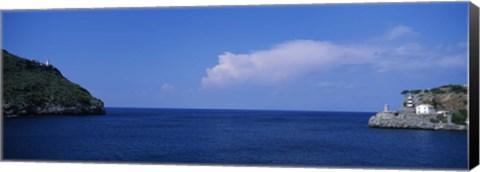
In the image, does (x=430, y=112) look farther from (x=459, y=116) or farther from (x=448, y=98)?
(x=459, y=116)

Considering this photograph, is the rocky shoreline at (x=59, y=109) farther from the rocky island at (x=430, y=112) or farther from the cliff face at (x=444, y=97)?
the cliff face at (x=444, y=97)

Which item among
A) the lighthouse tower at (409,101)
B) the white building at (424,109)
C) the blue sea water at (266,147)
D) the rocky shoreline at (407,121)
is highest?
the lighthouse tower at (409,101)

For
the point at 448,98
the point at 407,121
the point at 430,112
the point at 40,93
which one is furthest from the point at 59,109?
the point at 448,98

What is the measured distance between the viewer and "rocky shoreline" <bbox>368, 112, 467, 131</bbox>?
12.8 metres

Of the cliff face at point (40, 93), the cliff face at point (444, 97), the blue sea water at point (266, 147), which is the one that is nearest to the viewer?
the cliff face at point (444, 97)

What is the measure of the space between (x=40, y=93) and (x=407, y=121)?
46.9ft

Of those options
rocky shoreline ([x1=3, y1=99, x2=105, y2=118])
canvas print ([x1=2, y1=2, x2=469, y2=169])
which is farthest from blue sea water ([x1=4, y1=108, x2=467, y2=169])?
rocky shoreline ([x1=3, y1=99, x2=105, y2=118])

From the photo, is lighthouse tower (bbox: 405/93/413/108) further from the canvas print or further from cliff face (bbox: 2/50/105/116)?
cliff face (bbox: 2/50/105/116)

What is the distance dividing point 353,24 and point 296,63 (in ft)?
5.82

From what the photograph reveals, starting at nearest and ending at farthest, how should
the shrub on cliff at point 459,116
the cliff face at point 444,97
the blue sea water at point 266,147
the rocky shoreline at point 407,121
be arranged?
the cliff face at point 444,97 < the shrub on cliff at point 459,116 < the blue sea water at point 266,147 < the rocky shoreline at point 407,121

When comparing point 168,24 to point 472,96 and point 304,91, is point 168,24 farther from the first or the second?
point 472,96

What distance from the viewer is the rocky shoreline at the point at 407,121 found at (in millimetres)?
12758

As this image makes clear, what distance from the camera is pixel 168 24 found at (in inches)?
472

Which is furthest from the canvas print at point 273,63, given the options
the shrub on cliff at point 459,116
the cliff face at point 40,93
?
the cliff face at point 40,93
